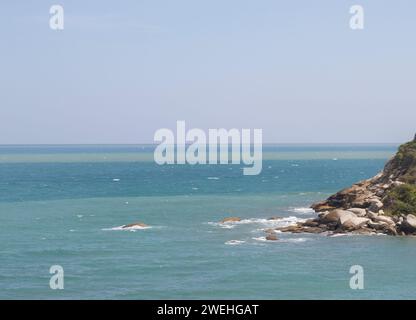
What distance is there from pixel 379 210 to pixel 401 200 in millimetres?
2769

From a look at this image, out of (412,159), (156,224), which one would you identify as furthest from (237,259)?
(412,159)

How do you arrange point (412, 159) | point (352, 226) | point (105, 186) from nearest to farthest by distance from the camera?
1. point (352, 226)
2. point (412, 159)
3. point (105, 186)

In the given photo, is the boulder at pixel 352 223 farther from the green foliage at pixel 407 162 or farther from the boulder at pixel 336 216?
the green foliage at pixel 407 162

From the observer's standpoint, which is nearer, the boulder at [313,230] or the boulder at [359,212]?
the boulder at [313,230]

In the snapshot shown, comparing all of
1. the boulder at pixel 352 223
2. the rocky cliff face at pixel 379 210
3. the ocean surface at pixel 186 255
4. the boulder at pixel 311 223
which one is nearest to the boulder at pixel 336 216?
the rocky cliff face at pixel 379 210

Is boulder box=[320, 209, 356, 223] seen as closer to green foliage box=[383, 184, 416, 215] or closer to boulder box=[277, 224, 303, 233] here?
boulder box=[277, 224, 303, 233]

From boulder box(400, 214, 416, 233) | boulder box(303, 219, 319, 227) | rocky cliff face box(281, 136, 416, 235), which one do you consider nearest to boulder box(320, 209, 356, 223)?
rocky cliff face box(281, 136, 416, 235)

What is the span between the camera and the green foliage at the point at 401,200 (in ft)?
222

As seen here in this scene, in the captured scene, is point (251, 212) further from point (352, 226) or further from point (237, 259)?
point (237, 259)

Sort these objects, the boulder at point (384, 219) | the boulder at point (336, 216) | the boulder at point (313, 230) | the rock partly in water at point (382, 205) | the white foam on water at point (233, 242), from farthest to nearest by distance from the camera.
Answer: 1. the boulder at point (336, 216)
2. the boulder at point (313, 230)
3. the boulder at point (384, 219)
4. the rock partly in water at point (382, 205)
5. the white foam on water at point (233, 242)

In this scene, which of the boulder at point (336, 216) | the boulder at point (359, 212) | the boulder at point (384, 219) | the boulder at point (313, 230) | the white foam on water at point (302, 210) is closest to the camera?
the boulder at point (384, 219)
